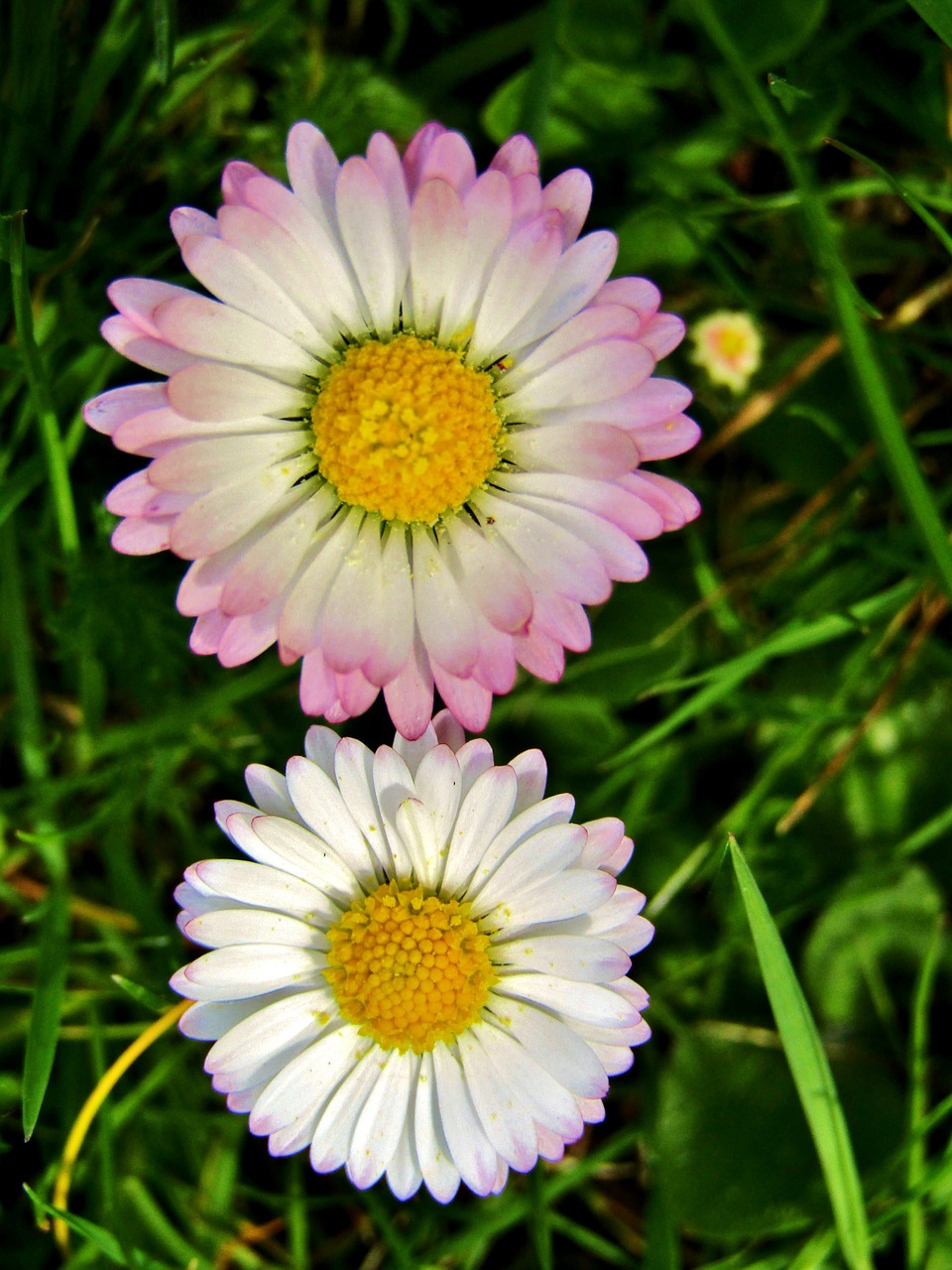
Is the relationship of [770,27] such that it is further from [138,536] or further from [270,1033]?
[270,1033]

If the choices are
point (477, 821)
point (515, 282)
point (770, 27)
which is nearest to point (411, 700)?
point (477, 821)

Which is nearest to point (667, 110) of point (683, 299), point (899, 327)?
point (683, 299)

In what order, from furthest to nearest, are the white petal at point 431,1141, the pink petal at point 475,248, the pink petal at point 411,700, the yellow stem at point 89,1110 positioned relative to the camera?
1. the yellow stem at point 89,1110
2. the white petal at point 431,1141
3. the pink petal at point 411,700
4. the pink petal at point 475,248

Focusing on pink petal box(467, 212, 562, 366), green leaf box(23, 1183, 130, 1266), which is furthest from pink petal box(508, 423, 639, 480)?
green leaf box(23, 1183, 130, 1266)

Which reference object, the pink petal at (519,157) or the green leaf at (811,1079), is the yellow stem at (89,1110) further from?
the pink petal at (519,157)

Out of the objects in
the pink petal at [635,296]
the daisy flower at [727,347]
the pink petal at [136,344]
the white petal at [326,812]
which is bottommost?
the white petal at [326,812]

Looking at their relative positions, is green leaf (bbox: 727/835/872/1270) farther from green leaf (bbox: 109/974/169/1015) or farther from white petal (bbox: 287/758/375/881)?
green leaf (bbox: 109/974/169/1015)

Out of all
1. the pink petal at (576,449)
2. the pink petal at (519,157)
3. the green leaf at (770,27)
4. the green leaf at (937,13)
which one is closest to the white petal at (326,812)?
the pink petal at (576,449)
